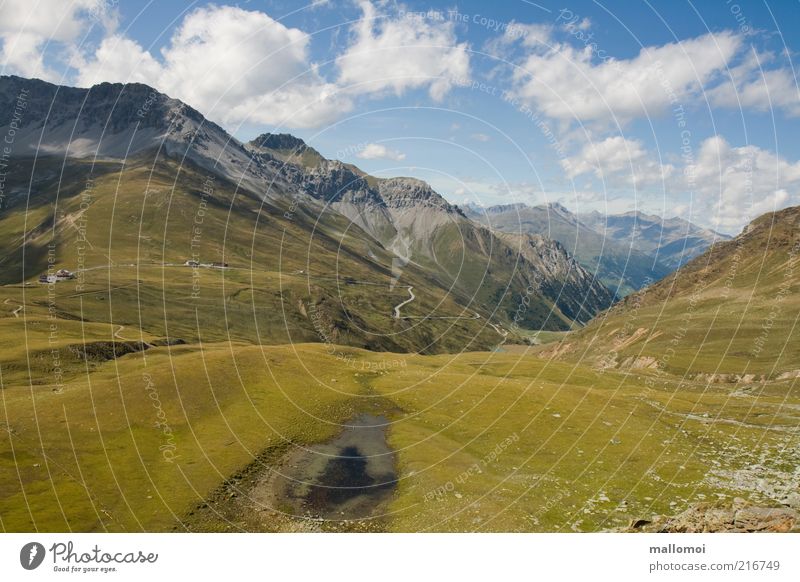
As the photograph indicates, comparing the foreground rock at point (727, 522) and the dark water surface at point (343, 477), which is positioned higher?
the foreground rock at point (727, 522)

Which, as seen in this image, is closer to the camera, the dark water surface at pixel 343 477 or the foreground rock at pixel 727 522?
the foreground rock at pixel 727 522

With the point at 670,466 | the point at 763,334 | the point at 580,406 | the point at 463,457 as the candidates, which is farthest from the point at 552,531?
the point at 763,334

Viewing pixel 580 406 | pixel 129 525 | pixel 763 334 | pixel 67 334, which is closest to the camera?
pixel 129 525

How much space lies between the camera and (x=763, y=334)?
529ft

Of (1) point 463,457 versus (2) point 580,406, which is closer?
(1) point 463,457

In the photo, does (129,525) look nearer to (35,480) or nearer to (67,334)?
(35,480)

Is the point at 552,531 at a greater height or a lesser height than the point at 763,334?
lesser

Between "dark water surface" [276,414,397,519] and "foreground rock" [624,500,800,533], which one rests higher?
"foreground rock" [624,500,800,533]

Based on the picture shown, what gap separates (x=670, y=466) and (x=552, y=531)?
23.3 meters

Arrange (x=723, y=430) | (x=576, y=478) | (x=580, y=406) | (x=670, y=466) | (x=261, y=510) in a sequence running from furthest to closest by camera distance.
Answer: (x=580, y=406), (x=723, y=430), (x=670, y=466), (x=576, y=478), (x=261, y=510)

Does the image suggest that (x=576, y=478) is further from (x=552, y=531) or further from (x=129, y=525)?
(x=129, y=525)

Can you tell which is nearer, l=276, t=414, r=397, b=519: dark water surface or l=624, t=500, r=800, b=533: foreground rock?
l=624, t=500, r=800, b=533: foreground rock

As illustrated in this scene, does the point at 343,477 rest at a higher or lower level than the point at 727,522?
lower

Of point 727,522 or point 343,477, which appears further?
point 343,477
